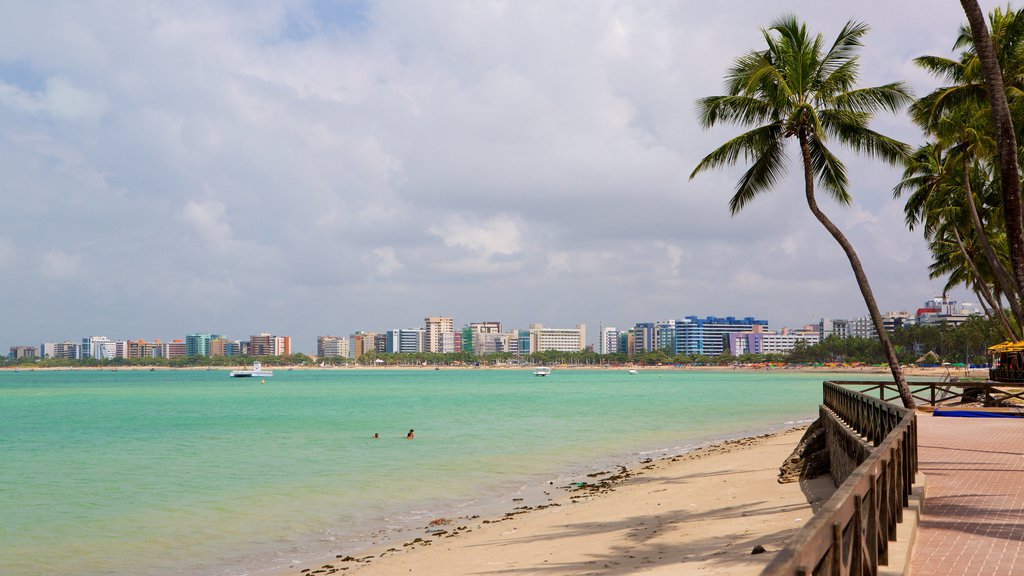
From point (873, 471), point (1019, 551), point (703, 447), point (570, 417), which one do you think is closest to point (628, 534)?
point (1019, 551)

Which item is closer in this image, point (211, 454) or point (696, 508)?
point (696, 508)

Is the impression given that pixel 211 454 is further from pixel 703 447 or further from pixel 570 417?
pixel 570 417

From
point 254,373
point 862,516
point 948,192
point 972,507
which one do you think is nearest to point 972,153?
point 948,192

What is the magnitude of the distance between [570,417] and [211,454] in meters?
24.1

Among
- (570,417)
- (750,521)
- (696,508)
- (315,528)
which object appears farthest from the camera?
(570,417)

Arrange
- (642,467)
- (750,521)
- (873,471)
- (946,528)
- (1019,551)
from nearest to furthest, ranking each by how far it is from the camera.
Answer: (873,471) < (1019,551) < (946,528) < (750,521) < (642,467)

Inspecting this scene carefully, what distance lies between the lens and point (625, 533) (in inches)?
538

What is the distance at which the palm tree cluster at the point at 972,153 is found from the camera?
18.1 m

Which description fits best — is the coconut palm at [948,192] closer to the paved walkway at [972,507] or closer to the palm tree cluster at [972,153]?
the palm tree cluster at [972,153]

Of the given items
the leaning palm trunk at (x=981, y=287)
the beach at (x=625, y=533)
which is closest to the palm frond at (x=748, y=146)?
the beach at (x=625, y=533)

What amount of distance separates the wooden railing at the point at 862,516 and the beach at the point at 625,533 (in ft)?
6.78

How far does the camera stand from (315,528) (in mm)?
17078

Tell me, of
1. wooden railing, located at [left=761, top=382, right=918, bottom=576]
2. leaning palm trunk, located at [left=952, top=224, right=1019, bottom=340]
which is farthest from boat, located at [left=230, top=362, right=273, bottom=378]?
wooden railing, located at [left=761, top=382, right=918, bottom=576]

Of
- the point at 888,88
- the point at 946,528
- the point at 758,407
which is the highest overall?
the point at 888,88
